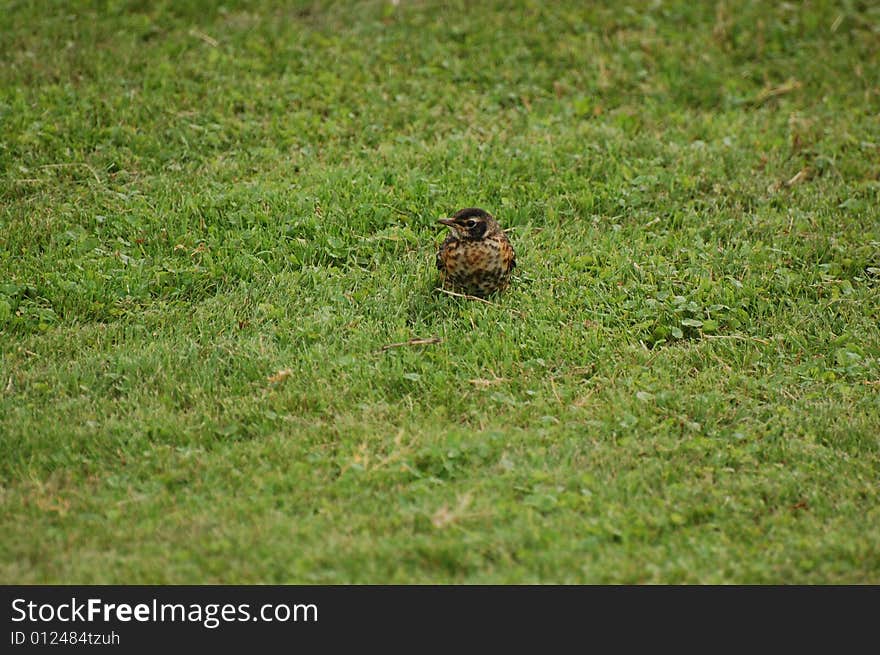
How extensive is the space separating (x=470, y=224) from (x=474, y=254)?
21cm

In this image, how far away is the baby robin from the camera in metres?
7.08

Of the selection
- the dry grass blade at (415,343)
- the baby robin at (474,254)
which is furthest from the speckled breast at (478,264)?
the dry grass blade at (415,343)

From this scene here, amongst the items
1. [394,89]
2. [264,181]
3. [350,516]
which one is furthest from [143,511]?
[394,89]

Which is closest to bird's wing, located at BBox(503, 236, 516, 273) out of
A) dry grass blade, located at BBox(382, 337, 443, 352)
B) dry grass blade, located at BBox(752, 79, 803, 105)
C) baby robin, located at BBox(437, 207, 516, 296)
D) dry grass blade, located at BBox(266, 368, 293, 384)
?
baby robin, located at BBox(437, 207, 516, 296)

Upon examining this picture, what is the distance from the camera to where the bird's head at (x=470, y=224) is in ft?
23.2

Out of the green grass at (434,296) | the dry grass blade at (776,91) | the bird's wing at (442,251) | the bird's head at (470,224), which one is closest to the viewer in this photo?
the green grass at (434,296)

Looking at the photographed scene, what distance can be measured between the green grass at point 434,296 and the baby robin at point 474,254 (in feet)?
0.54

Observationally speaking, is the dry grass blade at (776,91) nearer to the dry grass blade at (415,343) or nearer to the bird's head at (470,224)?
the bird's head at (470,224)

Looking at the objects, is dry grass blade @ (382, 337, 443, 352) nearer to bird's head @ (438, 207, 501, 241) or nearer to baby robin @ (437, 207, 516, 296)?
baby robin @ (437, 207, 516, 296)

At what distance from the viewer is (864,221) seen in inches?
327

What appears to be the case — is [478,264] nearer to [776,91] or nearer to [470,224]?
[470,224]

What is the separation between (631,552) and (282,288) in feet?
11.1

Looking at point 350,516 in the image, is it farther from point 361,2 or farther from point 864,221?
point 361,2

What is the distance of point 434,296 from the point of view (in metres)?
7.31
